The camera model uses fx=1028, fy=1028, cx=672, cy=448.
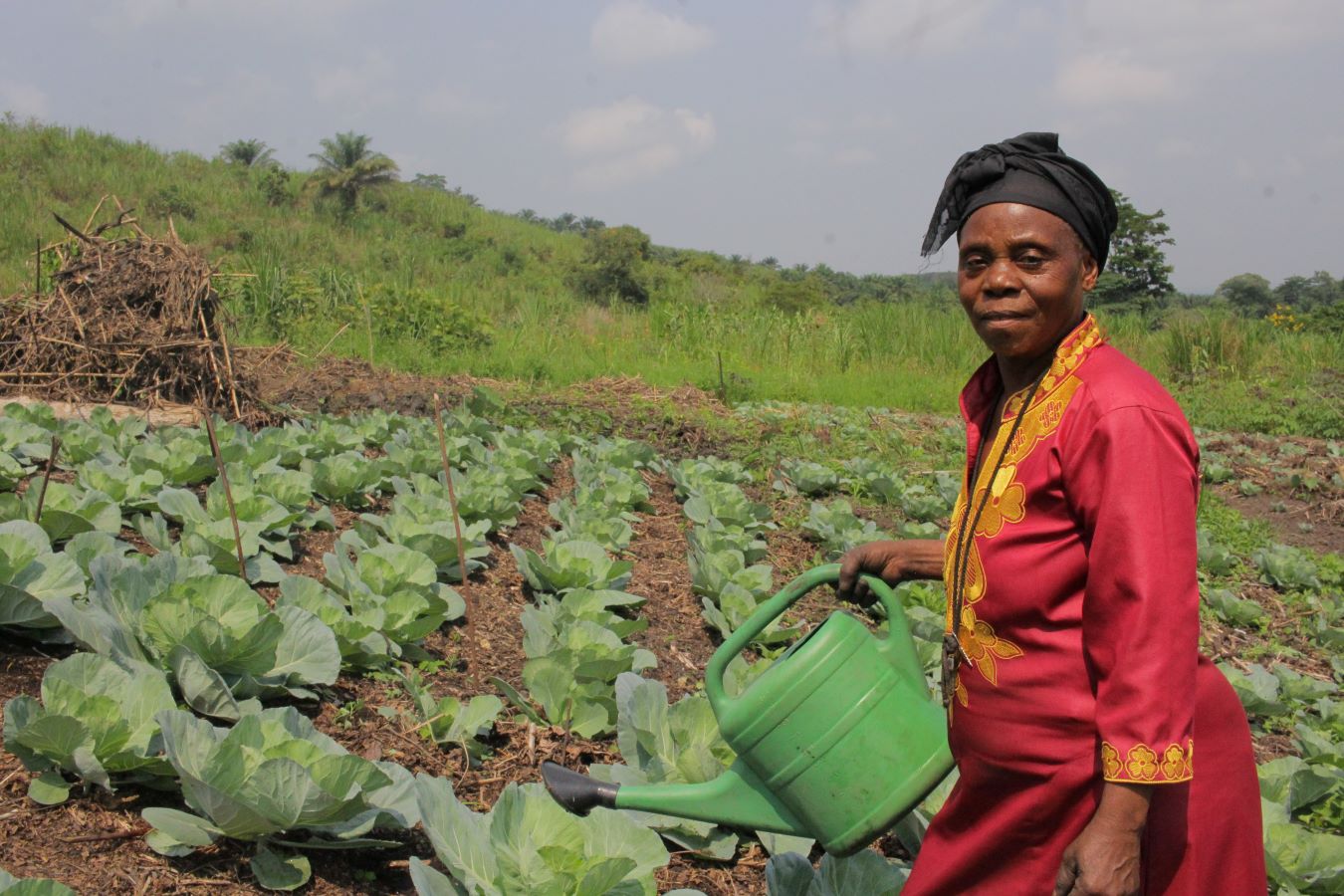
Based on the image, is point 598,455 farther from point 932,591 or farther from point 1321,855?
point 1321,855

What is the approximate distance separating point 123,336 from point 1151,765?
20.8 ft

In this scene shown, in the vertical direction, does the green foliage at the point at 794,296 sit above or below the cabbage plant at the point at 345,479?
above

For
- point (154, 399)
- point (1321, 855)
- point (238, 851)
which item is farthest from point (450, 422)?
point (1321, 855)

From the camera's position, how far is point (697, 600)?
13.1 feet

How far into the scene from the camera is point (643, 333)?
1380cm

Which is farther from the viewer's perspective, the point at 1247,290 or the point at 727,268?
the point at 1247,290

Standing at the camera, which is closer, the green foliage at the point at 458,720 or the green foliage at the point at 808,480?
the green foliage at the point at 458,720

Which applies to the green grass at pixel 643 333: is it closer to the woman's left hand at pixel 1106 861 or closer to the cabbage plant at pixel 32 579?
the cabbage plant at pixel 32 579

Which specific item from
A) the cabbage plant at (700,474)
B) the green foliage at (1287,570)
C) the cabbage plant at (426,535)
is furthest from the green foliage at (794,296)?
the cabbage plant at (426,535)

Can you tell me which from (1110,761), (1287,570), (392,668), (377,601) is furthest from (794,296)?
(1110,761)

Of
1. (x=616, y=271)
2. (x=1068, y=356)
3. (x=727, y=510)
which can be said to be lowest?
(x=727, y=510)

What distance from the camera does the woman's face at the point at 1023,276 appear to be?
142 centimetres

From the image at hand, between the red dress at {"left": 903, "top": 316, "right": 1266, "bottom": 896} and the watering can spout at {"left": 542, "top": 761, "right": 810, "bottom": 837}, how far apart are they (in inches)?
11.2

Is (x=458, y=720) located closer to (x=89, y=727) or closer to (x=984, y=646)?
(x=89, y=727)
